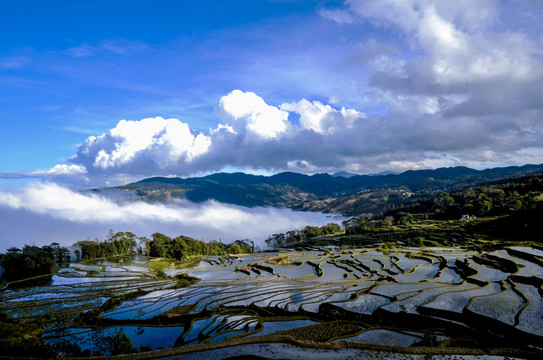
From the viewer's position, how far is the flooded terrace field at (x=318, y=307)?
28203 mm

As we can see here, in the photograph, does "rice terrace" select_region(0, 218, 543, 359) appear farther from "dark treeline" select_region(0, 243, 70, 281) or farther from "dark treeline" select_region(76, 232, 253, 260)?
"dark treeline" select_region(76, 232, 253, 260)

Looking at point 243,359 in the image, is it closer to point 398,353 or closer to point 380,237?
point 398,353

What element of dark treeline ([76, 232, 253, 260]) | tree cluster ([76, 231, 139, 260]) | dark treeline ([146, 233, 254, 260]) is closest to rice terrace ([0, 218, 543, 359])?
dark treeline ([146, 233, 254, 260])

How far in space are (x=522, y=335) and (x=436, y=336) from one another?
6939 mm

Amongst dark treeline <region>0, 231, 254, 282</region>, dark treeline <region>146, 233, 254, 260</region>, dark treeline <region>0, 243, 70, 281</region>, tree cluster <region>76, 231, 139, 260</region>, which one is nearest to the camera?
dark treeline <region>0, 243, 70, 281</region>

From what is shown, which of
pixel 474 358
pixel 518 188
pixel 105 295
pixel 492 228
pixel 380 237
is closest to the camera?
pixel 474 358

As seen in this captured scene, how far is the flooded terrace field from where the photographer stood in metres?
28.2

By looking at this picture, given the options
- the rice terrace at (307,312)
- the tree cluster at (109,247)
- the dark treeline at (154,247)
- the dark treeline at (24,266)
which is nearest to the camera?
the rice terrace at (307,312)

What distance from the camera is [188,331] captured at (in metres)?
32.2

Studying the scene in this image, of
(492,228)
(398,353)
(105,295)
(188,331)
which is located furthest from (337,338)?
(492,228)

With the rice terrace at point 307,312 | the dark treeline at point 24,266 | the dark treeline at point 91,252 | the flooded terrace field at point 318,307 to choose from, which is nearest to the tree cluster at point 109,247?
the dark treeline at point 91,252

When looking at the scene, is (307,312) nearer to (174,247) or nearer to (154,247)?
(174,247)

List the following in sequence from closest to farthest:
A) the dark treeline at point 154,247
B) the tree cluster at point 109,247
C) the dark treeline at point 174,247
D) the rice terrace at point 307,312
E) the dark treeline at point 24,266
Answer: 1. the rice terrace at point 307,312
2. the dark treeline at point 24,266
3. the dark treeline at point 174,247
4. the dark treeline at point 154,247
5. the tree cluster at point 109,247

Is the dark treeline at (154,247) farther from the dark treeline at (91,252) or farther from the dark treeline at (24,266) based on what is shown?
the dark treeline at (24,266)
